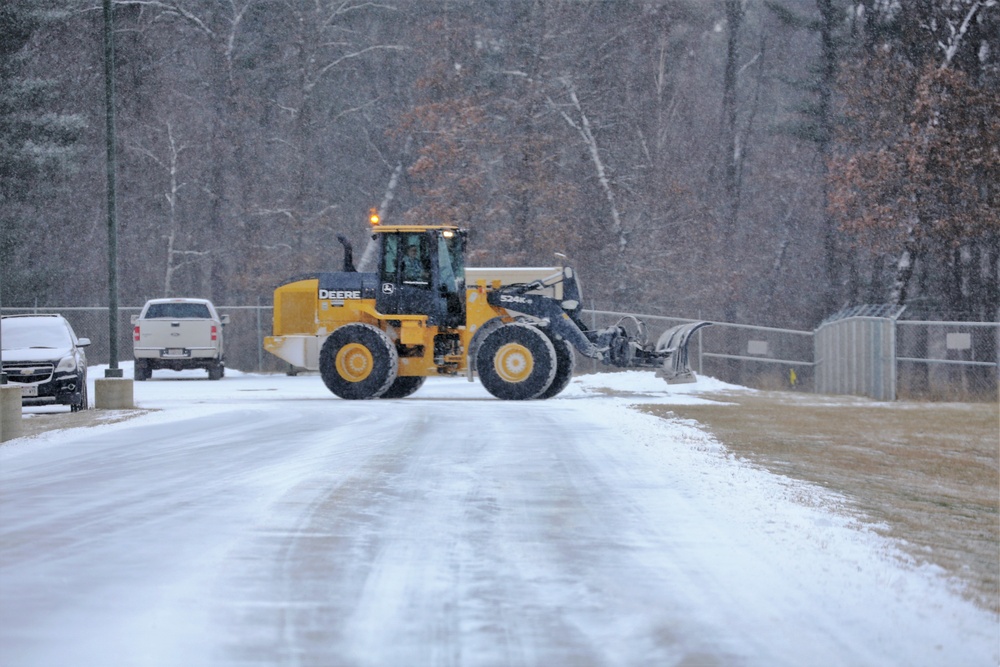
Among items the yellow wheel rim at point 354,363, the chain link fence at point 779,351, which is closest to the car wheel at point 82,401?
A: the yellow wheel rim at point 354,363

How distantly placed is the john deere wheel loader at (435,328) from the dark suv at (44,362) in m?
4.41

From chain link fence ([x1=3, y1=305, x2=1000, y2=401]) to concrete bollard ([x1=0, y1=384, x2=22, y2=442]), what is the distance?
15217 millimetres

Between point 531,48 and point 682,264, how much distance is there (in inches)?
345

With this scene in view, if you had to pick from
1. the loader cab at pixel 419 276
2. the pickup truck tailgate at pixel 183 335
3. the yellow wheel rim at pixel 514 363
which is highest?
the loader cab at pixel 419 276

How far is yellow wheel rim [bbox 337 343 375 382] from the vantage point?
84.8 feet

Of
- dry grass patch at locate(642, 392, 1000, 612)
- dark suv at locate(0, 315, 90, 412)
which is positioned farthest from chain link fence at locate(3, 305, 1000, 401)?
dark suv at locate(0, 315, 90, 412)

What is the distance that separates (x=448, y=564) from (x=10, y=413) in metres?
11.2

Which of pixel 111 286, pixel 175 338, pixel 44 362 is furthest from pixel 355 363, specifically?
pixel 175 338

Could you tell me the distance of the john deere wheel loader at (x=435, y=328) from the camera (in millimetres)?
25062

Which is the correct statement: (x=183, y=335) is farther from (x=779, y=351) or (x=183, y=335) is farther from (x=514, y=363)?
(x=779, y=351)

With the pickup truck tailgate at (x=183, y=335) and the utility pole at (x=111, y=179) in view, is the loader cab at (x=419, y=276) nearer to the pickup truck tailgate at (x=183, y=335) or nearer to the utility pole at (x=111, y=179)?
the utility pole at (x=111, y=179)

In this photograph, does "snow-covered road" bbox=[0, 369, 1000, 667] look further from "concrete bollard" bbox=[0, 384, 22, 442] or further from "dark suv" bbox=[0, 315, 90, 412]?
"dark suv" bbox=[0, 315, 90, 412]

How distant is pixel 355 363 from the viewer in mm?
25953

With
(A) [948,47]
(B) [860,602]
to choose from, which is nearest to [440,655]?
(B) [860,602]
